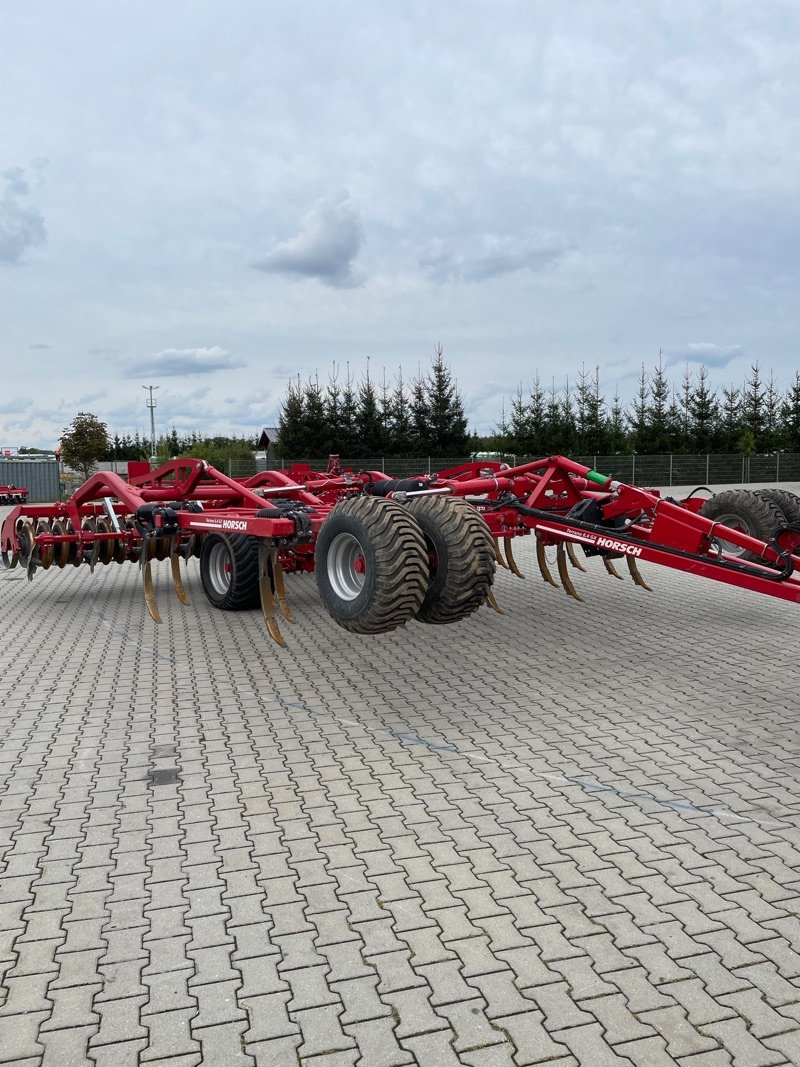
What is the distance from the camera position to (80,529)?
10.8m

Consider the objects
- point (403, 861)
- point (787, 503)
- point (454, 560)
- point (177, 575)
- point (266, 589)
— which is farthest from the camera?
point (177, 575)

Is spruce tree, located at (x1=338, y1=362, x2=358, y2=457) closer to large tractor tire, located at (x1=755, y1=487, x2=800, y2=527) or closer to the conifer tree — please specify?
the conifer tree

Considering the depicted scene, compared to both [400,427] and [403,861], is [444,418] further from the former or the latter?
[403,861]

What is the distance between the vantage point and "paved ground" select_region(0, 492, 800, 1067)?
110 inches

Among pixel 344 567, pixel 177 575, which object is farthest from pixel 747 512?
pixel 177 575

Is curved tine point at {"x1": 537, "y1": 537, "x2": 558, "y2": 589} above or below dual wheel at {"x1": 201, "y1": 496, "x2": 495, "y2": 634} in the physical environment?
below

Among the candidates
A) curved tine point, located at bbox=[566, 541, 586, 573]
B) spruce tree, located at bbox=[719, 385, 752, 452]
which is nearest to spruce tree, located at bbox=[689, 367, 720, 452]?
spruce tree, located at bbox=[719, 385, 752, 452]


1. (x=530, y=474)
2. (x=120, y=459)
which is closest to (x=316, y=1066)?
(x=530, y=474)

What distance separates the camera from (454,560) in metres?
5.96

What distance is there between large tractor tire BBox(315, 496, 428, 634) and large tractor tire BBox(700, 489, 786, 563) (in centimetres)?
428

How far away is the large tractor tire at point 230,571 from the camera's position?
959 cm

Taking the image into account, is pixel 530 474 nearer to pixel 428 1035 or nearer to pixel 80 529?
pixel 80 529

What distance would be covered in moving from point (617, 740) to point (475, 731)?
861mm

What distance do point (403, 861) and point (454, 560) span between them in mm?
2459
